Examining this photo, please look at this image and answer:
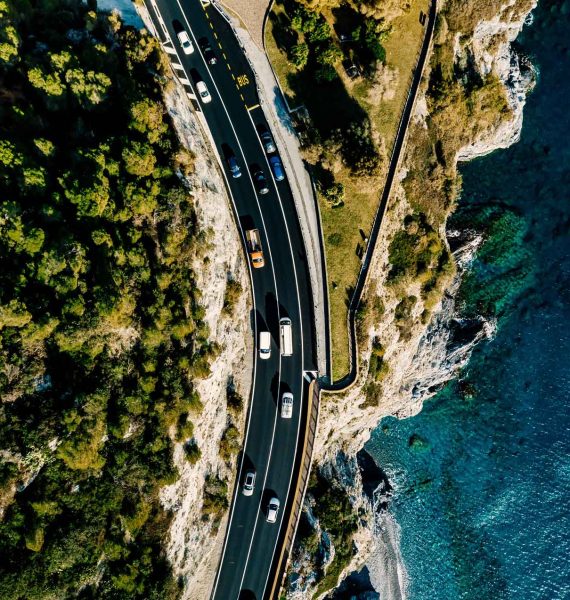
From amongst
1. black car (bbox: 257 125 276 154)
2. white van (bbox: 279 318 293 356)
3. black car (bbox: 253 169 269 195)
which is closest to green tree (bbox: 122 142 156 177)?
black car (bbox: 253 169 269 195)

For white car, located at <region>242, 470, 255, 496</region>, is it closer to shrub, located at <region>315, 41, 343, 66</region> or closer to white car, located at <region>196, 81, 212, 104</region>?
white car, located at <region>196, 81, 212, 104</region>

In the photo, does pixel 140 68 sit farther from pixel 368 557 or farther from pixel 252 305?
pixel 368 557

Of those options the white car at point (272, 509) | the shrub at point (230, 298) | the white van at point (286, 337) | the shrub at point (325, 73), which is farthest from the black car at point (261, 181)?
the white car at point (272, 509)

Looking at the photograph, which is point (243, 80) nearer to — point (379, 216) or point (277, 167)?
point (277, 167)

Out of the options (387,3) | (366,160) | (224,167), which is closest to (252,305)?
(224,167)

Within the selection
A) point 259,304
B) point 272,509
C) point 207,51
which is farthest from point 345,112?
point 272,509

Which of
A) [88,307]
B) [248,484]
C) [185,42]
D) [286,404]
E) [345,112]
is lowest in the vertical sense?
[248,484]
